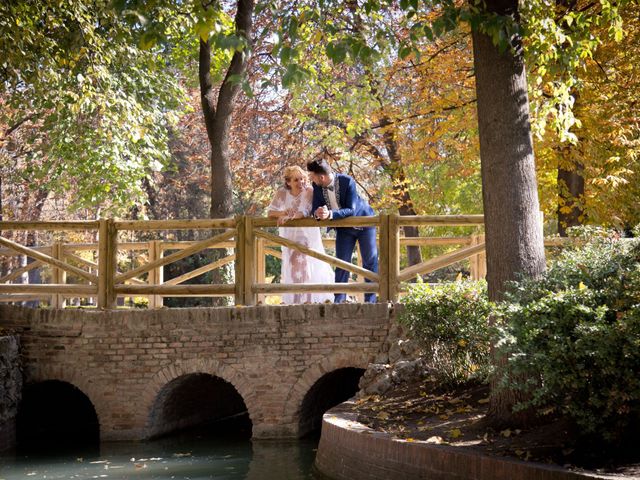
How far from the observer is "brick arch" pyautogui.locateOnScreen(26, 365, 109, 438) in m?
13.3

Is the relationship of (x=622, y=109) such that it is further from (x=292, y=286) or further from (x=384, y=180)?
(x=384, y=180)

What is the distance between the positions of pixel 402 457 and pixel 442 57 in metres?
11.2

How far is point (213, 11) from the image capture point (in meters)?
7.88

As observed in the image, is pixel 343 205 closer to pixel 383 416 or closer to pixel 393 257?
pixel 393 257

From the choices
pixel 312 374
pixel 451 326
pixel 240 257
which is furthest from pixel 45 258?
pixel 451 326

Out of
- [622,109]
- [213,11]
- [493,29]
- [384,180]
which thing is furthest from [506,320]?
[384,180]

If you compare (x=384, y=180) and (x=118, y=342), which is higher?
(x=384, y=180)

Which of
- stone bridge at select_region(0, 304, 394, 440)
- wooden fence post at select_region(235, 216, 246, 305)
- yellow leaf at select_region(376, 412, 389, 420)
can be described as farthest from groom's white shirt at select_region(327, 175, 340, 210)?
yellow leaf at select_region(376, 412, 389, 420)

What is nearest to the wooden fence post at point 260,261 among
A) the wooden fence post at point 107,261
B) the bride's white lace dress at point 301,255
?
the bride's white lace dress at point 301,255

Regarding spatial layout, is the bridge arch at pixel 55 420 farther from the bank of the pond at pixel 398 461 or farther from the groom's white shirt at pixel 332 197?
the groom's white shirt at pixel 332 197

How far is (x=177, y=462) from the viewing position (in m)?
11.4

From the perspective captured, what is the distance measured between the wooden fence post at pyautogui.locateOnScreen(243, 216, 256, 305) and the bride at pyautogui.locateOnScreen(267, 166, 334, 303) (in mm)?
336

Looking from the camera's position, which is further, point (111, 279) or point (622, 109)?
point (622, 109)

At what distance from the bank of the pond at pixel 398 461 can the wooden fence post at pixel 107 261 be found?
4.53 m
